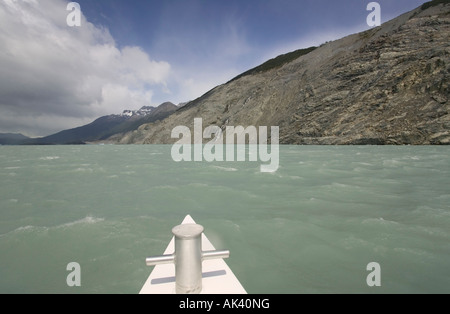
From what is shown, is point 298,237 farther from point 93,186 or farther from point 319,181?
point 93,186

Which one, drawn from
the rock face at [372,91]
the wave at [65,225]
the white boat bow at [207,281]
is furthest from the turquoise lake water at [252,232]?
the rock face at [372,91]

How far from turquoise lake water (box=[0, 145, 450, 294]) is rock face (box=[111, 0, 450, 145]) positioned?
24.7m

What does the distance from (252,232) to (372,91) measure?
36844mm

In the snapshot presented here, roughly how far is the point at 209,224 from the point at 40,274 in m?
2.93

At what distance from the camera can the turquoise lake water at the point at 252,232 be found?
3203 mm

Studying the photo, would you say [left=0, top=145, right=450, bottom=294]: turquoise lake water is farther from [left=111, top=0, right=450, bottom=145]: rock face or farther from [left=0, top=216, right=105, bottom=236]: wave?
[left=111, top=0, right=450, bottom=145]: rock face

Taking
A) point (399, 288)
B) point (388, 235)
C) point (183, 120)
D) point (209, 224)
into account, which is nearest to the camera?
point (399, 288)

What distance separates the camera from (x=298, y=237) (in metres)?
4.42

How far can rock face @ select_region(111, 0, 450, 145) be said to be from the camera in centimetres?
2852

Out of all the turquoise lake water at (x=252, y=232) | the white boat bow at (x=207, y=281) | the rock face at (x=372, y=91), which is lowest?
the turquoise lake water at (x=252, y=232)

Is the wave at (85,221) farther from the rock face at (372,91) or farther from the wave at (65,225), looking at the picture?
the rock face at (372,91)

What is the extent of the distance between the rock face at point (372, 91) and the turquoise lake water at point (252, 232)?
81.2ft
